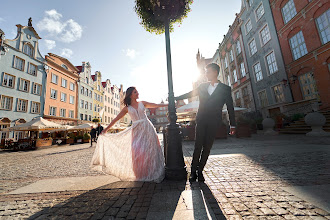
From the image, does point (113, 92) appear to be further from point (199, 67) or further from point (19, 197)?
point (19, 197)

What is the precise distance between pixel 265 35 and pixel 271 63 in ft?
10.3

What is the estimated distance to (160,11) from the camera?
3262mm

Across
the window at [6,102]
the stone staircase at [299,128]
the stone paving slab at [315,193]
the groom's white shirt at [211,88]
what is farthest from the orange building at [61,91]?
the stone staircase at [299,128]

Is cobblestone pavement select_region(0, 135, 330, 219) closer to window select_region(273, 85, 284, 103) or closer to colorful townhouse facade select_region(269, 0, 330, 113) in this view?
colorful townhouse facade select_region(269, 0, 330, 113)

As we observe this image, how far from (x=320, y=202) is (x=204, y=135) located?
1527mm

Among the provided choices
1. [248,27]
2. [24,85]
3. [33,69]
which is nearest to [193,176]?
[248,27]

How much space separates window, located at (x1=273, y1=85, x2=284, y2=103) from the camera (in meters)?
13.9

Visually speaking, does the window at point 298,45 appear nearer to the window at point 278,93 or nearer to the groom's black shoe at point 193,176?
the window at point 278,93

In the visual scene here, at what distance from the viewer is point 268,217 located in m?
1.44

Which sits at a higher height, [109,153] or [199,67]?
[199,67]

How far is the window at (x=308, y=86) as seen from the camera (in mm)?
11227

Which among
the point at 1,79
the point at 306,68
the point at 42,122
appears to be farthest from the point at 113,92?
the point at 306,68

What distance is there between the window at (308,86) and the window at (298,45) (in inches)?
72.1

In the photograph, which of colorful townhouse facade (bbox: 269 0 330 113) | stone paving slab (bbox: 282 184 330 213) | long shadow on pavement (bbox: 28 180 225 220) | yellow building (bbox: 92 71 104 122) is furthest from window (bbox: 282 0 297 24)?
yellow building (bbox: 92 71 104 122)
